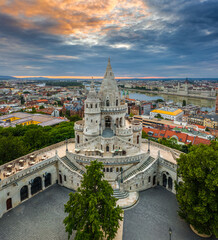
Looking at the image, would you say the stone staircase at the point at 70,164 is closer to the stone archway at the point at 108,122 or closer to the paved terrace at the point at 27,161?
the paved terrace at the point at 27,161

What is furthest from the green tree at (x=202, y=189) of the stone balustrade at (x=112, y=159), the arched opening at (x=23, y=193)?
the arched opening at (x=23, y=193)

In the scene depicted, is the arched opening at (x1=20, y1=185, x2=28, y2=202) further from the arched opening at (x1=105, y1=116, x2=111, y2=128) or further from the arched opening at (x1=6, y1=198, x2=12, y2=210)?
the arched opening at (x1=105, y1=116, x2=111, y2=128)

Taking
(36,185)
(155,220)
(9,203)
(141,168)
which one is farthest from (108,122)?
(9,203)

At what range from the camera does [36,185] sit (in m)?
28.7

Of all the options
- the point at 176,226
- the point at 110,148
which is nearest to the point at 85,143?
the point at 110,148

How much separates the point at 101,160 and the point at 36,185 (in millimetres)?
11133

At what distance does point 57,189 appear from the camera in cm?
3006

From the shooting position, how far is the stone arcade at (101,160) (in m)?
27.0

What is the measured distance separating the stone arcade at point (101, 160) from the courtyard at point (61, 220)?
74.3 inches

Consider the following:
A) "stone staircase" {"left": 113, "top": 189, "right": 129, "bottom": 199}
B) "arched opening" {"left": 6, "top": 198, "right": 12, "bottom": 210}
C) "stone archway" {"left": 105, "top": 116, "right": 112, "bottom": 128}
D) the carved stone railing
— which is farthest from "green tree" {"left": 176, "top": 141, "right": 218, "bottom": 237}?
"arched opening" {"left": 6, "top": 198, "right": 12, "bottom": 210}

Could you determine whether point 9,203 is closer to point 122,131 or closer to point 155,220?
point 155,220

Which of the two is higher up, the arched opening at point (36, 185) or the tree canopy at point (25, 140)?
the tree canopy at point (25, 140)

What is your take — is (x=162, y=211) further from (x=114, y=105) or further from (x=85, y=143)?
(x=114, y=105)

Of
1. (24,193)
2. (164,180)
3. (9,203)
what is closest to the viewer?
(9,203)
